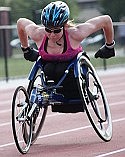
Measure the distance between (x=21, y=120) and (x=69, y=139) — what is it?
5.28 feet

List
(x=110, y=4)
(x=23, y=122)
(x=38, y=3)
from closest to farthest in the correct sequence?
1. (x=23, y=122)
2. (x=38, y=3)
3. (x=110, y=4)

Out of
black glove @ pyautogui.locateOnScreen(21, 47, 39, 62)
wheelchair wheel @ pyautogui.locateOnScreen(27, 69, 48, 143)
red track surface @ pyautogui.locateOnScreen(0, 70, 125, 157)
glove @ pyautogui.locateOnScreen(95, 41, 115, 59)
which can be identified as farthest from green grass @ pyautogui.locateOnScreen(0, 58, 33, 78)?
glove @ pyautogui.locateOnScreen(95, 41, 115, 59)

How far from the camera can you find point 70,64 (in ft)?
29.2

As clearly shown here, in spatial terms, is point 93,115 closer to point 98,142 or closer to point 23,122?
point 98,142

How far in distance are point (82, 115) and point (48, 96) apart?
165 inches

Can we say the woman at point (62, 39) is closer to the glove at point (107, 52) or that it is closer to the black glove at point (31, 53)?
the glove at point (107, 52)

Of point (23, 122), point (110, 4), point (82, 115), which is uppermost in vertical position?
point (23, 122)

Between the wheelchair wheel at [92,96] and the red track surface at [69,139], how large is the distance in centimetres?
17

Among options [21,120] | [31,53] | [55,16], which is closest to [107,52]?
[55,16]

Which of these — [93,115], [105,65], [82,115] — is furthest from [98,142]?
[105,65]

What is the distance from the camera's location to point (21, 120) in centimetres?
830

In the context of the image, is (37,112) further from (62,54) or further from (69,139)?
(69,139)

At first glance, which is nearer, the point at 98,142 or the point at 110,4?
the point at 98,142

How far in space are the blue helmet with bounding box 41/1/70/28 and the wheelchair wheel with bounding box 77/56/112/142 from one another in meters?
0.54
